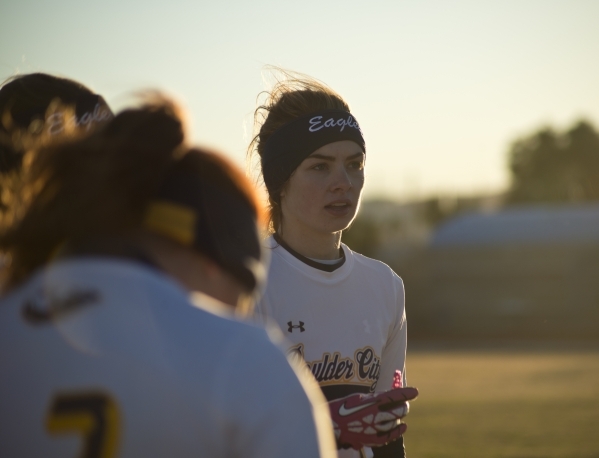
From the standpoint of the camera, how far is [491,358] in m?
23.8

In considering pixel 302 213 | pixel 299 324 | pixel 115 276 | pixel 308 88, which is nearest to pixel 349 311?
pixel 299 324

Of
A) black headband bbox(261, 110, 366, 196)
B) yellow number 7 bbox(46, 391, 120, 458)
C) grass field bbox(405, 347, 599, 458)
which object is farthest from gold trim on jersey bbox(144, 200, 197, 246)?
grass field bbox(405, 347, 599, 458)

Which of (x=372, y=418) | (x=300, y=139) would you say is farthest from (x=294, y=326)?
(x=300, y=139)

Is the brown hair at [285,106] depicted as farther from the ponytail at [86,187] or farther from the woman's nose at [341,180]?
the ponytail at [86,187]

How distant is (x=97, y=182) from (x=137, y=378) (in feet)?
1.34

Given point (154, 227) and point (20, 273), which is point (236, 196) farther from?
point (20, 273)

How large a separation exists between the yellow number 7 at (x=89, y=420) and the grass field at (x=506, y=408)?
7.86 m

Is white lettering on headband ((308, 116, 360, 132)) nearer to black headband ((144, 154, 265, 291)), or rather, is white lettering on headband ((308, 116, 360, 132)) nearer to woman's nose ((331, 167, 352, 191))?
woman's nose ((331, 167, 352, 191))

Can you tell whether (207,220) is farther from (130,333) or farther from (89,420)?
(89,420)

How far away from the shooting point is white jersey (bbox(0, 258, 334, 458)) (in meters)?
1.38

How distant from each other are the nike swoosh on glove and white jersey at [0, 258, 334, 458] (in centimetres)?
164

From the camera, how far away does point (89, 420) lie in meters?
1.39

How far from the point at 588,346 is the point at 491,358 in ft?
17.6

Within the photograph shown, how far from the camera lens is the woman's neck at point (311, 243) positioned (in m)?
3.74
